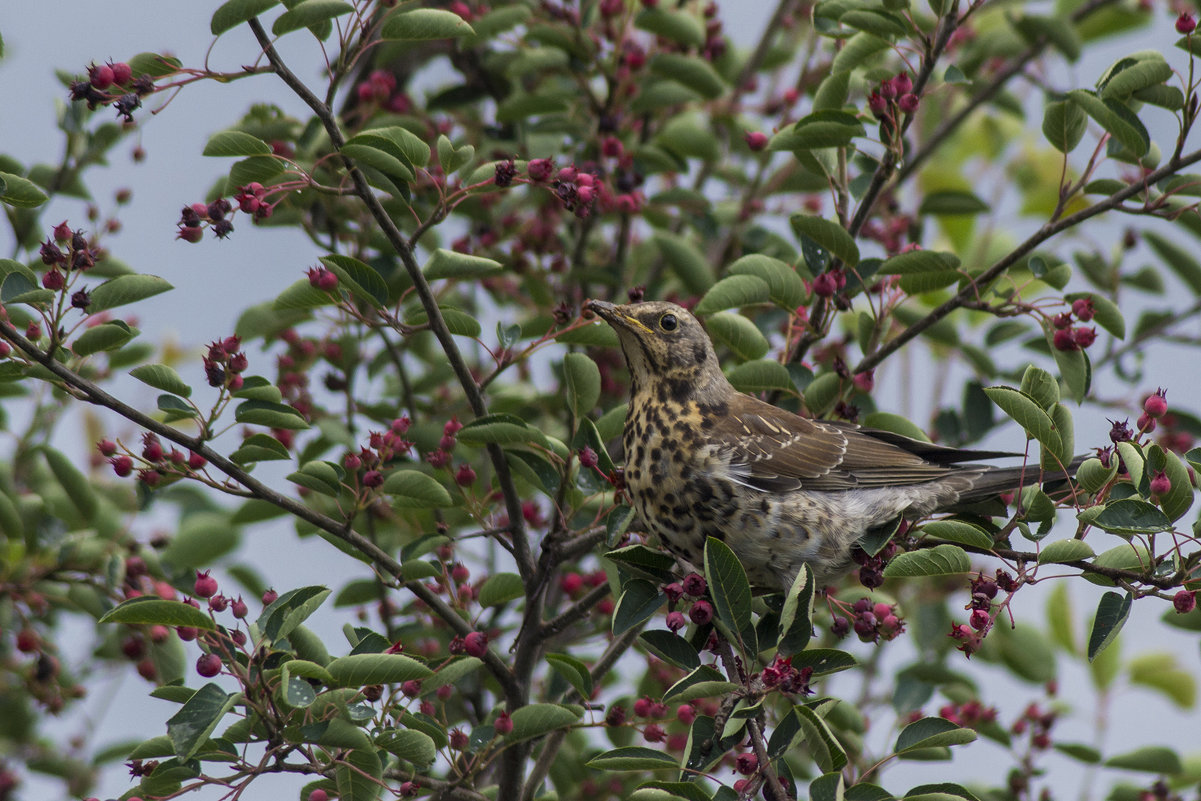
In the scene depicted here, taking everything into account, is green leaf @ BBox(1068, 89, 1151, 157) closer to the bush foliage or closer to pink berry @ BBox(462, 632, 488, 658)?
the bush foliage

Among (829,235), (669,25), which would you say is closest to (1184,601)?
(829,235)

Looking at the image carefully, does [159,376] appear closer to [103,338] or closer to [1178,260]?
[103,338]

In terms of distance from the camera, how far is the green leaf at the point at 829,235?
341cm

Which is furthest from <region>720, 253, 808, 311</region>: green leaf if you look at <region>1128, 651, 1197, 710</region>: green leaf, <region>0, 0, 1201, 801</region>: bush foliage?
<region>1128, 651, 1197, 710</region>: green leaf

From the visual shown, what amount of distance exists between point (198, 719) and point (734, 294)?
6.19 feet

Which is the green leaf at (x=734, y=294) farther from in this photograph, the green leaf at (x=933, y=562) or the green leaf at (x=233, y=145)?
the green leaf at (x=233, y=145)

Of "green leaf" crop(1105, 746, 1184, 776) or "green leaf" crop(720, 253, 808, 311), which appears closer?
"green leaf" crop(720, 253, 808, 311)

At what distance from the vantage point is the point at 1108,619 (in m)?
2.70

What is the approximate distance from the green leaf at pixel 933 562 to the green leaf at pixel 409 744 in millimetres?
1188

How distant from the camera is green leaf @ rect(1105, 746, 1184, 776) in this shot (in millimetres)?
4039

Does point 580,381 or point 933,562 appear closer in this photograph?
point 933,562

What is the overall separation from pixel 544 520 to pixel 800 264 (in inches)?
56.0

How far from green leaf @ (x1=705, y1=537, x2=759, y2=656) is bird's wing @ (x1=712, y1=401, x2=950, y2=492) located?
2.93 ft

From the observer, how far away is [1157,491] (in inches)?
103
